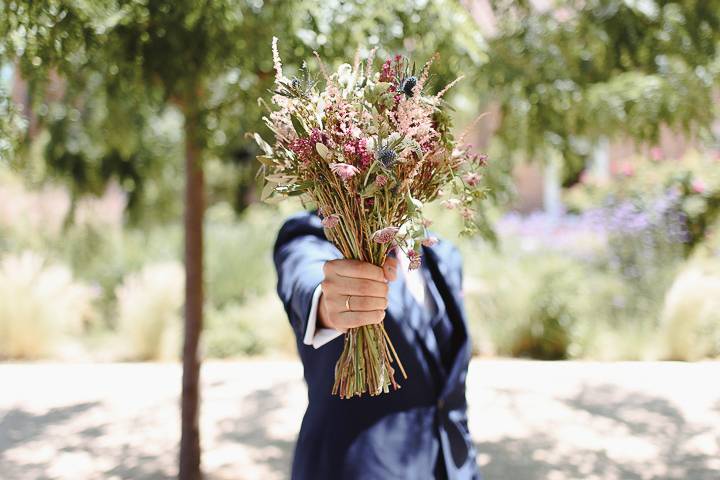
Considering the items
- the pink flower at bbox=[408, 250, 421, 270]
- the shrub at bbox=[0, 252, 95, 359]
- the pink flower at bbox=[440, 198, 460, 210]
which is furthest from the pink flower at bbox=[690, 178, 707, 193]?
the pink flower at bbox=[408, 250, 421, 270]

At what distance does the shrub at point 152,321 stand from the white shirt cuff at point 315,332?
22.4 ft

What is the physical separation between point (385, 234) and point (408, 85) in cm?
40

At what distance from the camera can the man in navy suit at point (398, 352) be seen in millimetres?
1875

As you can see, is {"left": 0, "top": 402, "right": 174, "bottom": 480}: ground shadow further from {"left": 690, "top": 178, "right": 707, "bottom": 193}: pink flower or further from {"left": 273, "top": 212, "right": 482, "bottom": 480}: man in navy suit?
{"left": 690, "top": 178, "right": 707, "bottom": 193}: pink flower

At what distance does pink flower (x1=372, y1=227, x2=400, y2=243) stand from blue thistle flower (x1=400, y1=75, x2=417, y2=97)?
1.17 ft

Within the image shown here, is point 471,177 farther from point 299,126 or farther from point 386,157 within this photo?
point 299,126

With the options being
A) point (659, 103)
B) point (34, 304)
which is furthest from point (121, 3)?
point (34, 304)

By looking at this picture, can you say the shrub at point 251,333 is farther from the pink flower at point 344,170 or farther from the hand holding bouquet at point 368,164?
the pink flower at point 344,170

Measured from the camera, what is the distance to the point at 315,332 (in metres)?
2.01

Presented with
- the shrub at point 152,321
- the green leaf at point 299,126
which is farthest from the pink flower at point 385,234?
the shrub at point 152,321

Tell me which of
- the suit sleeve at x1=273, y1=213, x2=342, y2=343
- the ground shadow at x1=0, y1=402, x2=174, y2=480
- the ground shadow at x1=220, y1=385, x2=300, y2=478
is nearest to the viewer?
the suit sleeve at x1=273, y1=213, x2=342, y2=343

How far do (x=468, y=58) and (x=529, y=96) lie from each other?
1.55 feet

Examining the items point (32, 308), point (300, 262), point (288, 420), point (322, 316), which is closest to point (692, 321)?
point (288, 420)

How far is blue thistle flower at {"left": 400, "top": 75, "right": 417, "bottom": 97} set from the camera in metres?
1.80
